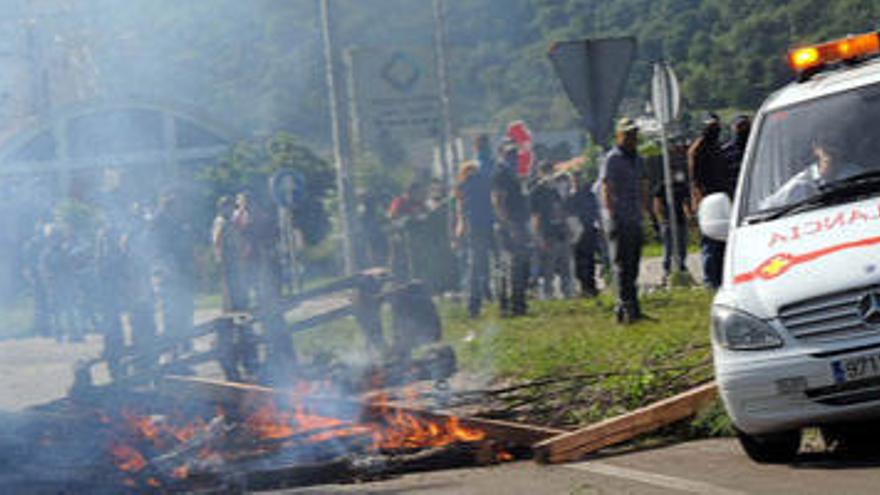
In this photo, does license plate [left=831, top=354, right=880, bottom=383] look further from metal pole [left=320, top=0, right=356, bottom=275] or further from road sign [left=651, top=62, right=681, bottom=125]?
metal pole [left=320, top=0, right=356, bottom=275]

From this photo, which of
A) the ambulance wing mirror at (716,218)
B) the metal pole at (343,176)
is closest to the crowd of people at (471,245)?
the metal pole at (343,176)

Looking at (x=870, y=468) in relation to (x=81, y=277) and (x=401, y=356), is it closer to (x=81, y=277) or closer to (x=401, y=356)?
(x=401, y=356)

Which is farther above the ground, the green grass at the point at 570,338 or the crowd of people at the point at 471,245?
the crowd of people at the point at 471,245

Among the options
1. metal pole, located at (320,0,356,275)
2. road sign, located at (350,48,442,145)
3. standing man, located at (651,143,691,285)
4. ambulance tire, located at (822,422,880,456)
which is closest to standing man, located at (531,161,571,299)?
standing man, located at (651,143,691,285)

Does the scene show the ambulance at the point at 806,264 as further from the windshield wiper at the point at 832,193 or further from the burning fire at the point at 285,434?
the burning fire at the point at 285,434

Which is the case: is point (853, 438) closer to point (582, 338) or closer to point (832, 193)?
point (832, 193)

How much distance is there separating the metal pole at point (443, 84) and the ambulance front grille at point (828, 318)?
11806 millimetres

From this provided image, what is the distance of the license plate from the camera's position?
6.23 meters

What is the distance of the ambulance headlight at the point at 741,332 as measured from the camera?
6.51 meters

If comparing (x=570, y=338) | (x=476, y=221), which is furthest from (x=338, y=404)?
(x=476, y=221)

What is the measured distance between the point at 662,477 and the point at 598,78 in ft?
21.9

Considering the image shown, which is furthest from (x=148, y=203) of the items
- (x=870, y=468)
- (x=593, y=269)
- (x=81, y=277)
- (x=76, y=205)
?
(x=870, y=468)

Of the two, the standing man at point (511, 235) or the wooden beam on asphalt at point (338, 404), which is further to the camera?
the standing man at point (511, 235)

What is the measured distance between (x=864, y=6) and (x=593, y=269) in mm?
5981
